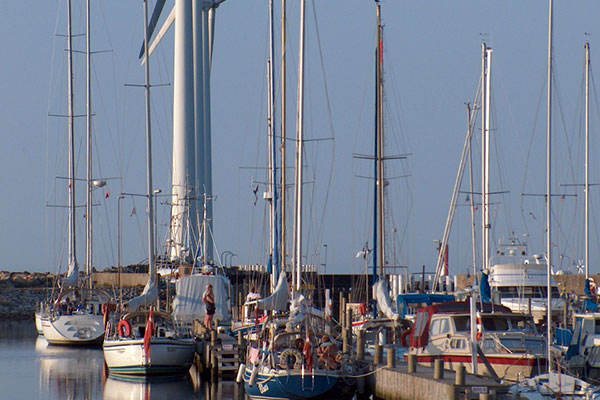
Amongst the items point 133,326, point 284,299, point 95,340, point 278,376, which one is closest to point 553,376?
point 278,376

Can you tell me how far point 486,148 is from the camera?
4884 centimetres

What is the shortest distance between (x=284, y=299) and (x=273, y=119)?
35.4 ft

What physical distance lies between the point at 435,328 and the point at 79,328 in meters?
23.9

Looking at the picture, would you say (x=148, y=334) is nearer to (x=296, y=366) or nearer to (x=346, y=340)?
(x=346, y=340)

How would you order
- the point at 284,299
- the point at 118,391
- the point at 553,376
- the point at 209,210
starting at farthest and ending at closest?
1. the point at 209,210
2. the point at 284,299
3. the point at 118,391
4. the point at 553,376

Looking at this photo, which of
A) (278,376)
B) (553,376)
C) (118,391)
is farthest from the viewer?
(118,391)

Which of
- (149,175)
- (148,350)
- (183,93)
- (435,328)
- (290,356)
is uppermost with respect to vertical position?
(183,93)

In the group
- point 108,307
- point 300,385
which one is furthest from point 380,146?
point 300,385

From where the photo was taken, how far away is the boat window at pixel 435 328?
29.8 meters

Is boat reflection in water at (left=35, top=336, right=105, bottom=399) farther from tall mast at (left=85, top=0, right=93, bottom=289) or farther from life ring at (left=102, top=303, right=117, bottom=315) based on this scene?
tall mast at (left=85, top=0, right=93, bottom=289)

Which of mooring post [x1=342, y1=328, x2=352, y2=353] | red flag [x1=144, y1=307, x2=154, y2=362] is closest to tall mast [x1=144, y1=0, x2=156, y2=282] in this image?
red flag [x1=144, y1=307, x2=154, y2=362]

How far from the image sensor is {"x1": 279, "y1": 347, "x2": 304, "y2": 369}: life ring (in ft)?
88.5

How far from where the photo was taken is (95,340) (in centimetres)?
4966

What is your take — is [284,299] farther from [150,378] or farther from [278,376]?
[278,376]
